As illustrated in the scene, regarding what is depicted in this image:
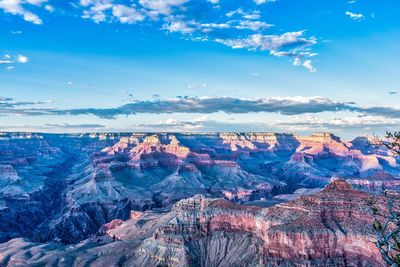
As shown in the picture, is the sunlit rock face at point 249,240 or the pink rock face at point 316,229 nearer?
the pink rock face at point 316,229

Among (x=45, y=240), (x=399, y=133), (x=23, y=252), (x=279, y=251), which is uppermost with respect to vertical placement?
(x=399, y=133)

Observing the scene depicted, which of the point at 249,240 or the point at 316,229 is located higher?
the point at 316,229

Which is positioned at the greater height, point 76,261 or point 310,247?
point 310,247

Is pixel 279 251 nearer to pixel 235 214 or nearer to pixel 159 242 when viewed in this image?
pixel 235 214

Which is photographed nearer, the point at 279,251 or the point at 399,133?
the point at 399,133

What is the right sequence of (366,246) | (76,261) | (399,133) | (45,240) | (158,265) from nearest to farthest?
(399,133), (366,246), (158,265), (76,261), (45,240)

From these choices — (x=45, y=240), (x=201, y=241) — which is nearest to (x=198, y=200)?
(x=201, y=241)

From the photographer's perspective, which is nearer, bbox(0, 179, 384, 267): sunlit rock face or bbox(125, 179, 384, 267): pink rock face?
bbox(125, 179, 384, 267): pink rock face

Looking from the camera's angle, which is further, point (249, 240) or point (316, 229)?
point (249, 240)
